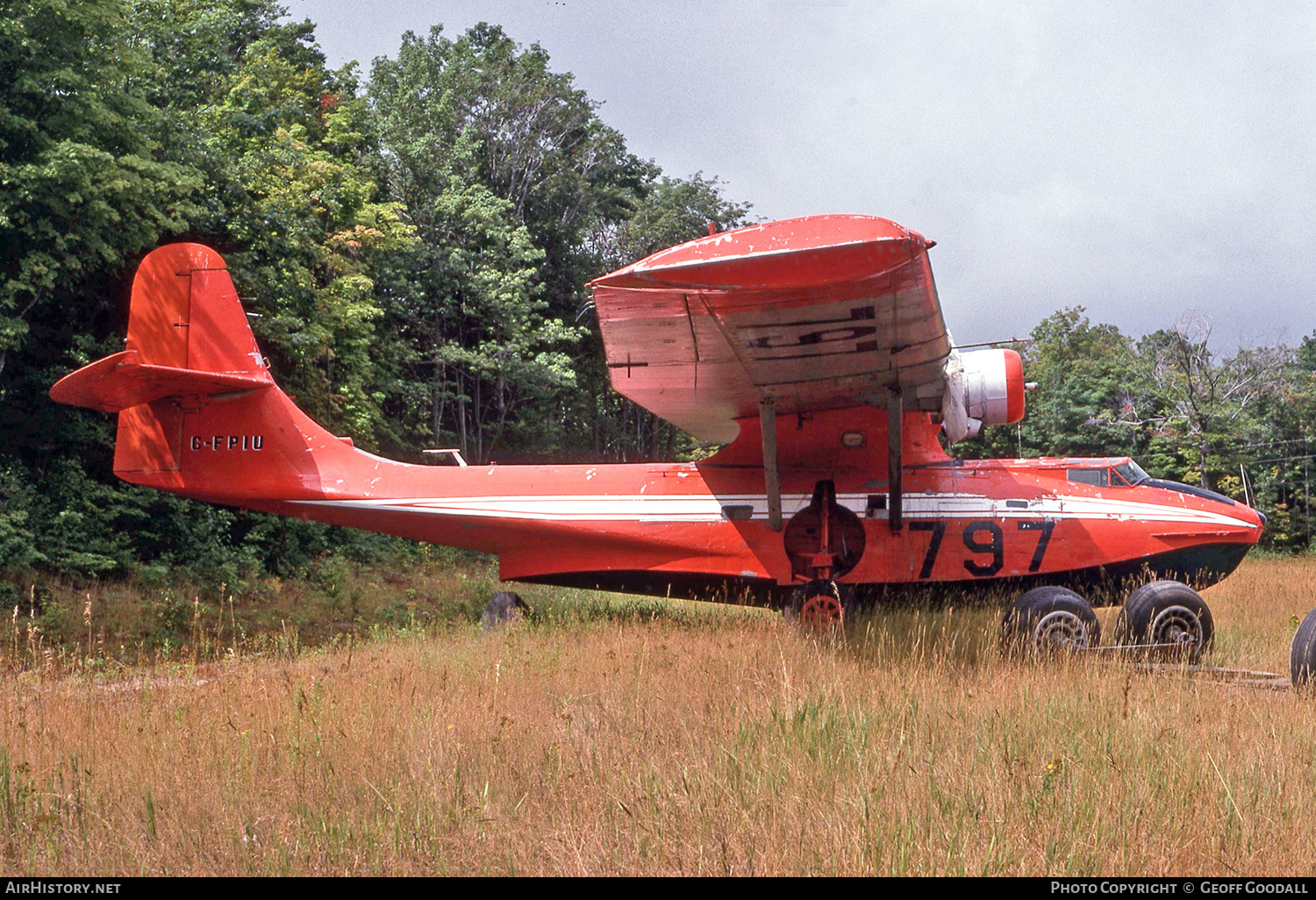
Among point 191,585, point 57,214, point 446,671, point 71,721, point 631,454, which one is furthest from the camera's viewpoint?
point 631,454

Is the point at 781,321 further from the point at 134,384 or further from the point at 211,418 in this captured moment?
the point at 211,418

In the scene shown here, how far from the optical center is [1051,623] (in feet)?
25.8

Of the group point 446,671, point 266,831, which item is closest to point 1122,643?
point 446,671

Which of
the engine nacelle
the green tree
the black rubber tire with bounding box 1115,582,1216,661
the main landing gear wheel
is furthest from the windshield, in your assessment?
the green tree

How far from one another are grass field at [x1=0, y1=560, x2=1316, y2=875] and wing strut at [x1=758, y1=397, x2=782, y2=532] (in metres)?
1.94

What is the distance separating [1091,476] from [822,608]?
2995 mm

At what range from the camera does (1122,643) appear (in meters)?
7.82

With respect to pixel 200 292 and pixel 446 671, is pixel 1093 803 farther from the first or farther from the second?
pixel 200 292

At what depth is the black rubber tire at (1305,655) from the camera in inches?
254

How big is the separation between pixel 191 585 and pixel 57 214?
5141 millimetres

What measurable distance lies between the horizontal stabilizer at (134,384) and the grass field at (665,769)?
2.55m

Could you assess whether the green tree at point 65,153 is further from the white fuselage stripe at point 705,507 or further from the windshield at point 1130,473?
the windshield at point 1130,473

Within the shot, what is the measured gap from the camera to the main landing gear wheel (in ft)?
28.2

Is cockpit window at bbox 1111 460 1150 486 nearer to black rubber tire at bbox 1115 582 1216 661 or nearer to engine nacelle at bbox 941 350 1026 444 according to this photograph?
engine nacelle at bbox 941 350 1026 444
